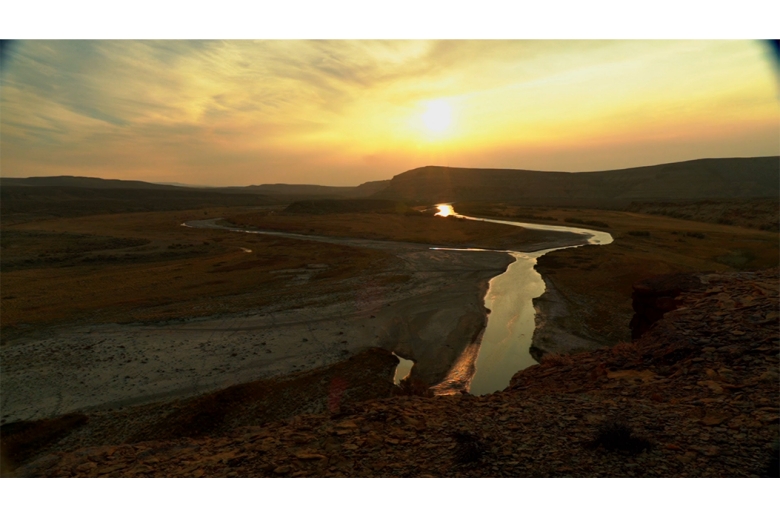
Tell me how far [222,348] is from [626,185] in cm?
18138

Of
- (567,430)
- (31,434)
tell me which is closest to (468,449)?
(567,430)

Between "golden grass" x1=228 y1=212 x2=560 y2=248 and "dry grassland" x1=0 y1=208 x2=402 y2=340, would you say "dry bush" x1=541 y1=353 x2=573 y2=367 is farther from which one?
"golden grass" x1=228 y1=212 x2=560 y2=248

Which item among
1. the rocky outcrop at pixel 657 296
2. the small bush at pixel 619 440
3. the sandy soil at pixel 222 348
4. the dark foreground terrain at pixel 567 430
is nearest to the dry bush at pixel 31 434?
the dark foreground terrain at pixel 567 430

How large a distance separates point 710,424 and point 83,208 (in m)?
136

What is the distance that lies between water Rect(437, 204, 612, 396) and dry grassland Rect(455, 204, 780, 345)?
7.57ft

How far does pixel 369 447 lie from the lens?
8453 millimetres

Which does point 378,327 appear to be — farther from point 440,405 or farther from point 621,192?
point 621,192

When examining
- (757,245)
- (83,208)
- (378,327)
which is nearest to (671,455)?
(378,327)

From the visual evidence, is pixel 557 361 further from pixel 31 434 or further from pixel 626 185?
pixel 626 185

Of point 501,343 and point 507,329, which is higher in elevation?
point 507,329

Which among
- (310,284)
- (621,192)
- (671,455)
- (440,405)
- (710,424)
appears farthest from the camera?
(621,192)

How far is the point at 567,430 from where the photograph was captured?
331 inches

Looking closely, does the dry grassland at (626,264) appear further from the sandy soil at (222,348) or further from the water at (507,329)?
the sandy soil at (222,348)

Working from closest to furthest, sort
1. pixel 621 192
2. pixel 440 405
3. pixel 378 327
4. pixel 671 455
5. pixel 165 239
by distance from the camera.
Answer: pixel 671 455 → pixel 440 405 → pixel 378 327 → pixel 165 239 → pixel 621 192
